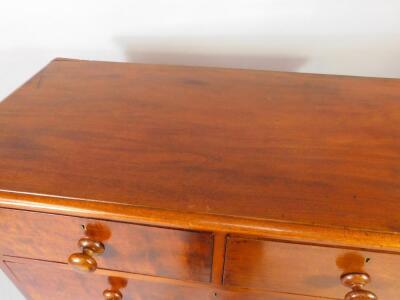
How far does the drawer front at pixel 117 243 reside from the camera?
47cm

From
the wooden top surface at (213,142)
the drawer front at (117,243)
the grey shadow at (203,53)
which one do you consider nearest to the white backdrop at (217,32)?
the grey shadow at (203,53)

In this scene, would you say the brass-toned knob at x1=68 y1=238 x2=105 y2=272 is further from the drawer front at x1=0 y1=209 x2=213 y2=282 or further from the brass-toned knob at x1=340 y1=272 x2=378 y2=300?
the brass-toned knob at x1=340 y1=272 x2=378 y2=300

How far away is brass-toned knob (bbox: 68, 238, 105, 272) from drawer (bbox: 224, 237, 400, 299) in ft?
0.71

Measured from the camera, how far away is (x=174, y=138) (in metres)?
0.55

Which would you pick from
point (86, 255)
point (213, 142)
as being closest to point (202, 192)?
point (213, 142)

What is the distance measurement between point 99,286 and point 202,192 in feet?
1.20

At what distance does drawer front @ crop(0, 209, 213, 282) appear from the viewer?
1.55ft

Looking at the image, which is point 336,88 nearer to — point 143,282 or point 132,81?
point 132,81

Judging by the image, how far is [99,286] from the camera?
0.64 m

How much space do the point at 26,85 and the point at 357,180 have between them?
71cm

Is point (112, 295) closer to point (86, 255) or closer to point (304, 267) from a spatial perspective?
point (86, 255)

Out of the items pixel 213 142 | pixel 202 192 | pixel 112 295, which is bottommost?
pixel 112 295

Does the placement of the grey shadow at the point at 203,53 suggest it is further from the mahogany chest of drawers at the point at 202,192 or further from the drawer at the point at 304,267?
the drawer at the point at 304,267

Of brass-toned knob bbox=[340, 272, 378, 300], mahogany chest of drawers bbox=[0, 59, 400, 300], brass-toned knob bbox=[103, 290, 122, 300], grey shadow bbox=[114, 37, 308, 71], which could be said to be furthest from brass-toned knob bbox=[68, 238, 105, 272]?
grey shadow bbox=[114, 37, 308, 71]
